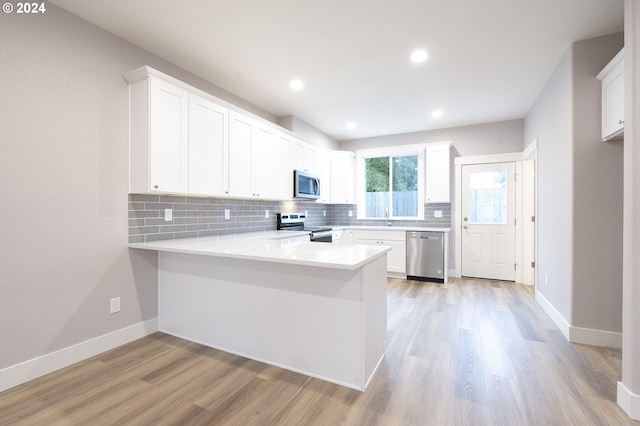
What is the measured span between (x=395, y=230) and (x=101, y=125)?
4.22 m

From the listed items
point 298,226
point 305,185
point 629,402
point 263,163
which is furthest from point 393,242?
point 629,402

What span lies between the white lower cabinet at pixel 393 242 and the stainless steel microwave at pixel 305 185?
1.24 m

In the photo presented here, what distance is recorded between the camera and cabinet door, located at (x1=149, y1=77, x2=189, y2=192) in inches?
94.1

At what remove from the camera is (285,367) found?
2.10 metres

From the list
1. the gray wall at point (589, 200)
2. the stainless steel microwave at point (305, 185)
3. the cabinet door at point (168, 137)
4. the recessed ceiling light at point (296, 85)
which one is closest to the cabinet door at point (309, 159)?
the stainless steel microwave at point (305, 185)

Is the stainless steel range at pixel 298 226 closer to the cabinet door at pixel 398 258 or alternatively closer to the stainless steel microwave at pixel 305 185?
the stainless steel microwave at pixel 305 185

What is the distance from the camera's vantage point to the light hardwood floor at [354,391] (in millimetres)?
1607

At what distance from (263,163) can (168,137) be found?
4.23ft

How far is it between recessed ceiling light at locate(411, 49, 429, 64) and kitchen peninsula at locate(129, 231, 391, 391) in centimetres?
191

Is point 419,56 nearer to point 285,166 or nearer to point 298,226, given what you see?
point 285,166

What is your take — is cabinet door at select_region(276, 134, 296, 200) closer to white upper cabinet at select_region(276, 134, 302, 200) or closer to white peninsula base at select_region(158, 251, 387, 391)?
white upper cabinet at select_region(276, 134, 302, 200)

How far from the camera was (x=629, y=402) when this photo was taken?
1.61 meters

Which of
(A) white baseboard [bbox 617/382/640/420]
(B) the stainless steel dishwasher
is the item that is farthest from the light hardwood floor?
(B) the stainless steel dishwasher

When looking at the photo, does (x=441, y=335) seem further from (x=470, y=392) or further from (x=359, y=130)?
(x=359, y=130)
